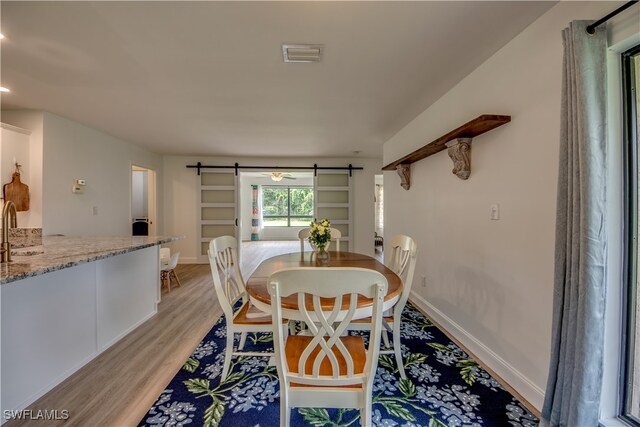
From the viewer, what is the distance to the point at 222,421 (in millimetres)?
1496

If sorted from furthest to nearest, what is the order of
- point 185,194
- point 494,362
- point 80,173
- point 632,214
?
point 185,194
point 80,173
point 494,362
point 632,214

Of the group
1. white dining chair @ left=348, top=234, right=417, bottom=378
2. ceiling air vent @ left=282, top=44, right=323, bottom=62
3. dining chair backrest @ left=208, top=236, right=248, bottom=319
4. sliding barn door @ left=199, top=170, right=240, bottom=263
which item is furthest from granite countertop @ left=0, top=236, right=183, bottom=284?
sliding barn door @ left=199, top=170, right=240, bottom=263

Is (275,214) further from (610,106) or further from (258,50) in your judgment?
(610,106)

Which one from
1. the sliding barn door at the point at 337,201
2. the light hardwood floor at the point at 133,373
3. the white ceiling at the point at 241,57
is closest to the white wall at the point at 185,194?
the sliding barn door at the point at 337,201

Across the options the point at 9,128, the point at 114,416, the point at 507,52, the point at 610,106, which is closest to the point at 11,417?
the point at 114,416

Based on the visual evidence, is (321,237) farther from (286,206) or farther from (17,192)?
(286,206)

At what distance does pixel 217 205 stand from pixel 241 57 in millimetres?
4300

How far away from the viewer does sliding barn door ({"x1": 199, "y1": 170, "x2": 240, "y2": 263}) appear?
577cm

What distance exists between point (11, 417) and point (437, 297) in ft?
10.8

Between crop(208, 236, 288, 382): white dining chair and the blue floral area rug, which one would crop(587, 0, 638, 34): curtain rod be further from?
crop(208, 236, 288, 382): white dining chair

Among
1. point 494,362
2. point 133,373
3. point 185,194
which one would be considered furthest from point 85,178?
point 494,362

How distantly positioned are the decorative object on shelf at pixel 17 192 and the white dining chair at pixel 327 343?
3.61m

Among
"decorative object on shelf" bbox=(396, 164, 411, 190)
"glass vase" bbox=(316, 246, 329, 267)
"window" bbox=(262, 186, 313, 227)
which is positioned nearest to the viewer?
"glass vase" bbox=(316, 246, 329, 267)

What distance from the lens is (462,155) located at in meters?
2.19
